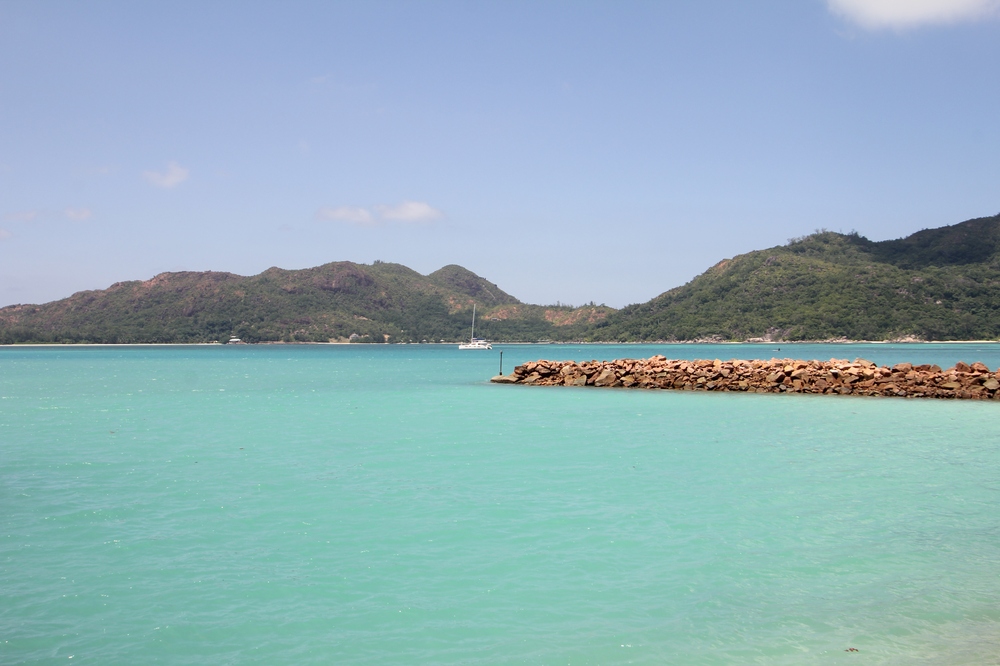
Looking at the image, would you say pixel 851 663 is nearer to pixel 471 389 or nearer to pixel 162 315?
pixel 471 389

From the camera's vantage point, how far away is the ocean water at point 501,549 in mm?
5871

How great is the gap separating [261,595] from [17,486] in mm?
7690

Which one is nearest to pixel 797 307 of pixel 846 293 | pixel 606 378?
pixel 846 293

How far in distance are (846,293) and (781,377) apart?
11239cm

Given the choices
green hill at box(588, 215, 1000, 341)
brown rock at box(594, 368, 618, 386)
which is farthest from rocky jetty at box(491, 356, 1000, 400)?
green hill at box(588, 215, 1000, 341)

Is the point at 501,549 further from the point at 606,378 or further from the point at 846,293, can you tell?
the point at 846,293

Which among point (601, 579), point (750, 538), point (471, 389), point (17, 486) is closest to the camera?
point (601, 579)

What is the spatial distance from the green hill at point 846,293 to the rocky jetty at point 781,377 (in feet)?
325

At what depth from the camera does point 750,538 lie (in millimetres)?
8773

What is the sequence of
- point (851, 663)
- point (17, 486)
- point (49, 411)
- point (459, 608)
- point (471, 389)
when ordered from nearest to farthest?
point (851, 663) → point (459, 608) → point (17, 486) → point (49, 411) → point (471, 389)

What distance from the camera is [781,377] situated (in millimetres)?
34250

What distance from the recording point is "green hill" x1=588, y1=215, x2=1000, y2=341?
407 feet

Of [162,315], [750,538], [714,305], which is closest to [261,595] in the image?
[750,538]

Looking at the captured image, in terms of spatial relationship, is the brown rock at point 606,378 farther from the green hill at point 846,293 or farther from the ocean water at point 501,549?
the green hill at point 846,293
